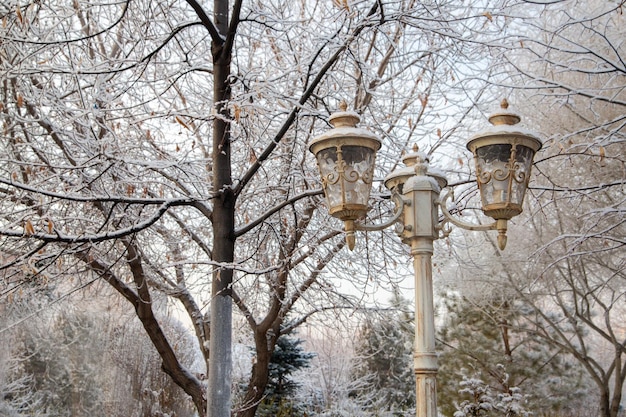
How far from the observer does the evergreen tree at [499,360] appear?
16781 millimetres

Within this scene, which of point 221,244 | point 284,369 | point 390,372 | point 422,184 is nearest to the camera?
point 422,184

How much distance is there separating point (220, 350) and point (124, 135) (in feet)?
10.0

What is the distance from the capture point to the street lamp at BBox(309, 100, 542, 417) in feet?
11.3

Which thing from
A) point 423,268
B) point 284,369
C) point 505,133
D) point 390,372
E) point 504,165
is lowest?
point 423,268

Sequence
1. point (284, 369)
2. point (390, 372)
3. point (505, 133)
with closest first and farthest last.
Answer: point (505, 133), point (284, 369), point (390, 372)

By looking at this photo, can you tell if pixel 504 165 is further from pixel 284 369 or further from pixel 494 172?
pixel 284 369

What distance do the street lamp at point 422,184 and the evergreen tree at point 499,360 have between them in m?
13.3

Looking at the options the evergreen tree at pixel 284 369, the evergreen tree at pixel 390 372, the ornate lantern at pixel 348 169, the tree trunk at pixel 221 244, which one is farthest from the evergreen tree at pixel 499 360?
the ornate lantern at pixel 348 169

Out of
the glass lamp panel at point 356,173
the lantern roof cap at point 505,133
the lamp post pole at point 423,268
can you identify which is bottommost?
the lamp post pole at point 423,268

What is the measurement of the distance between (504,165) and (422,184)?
447mm

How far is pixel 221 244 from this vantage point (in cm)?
537

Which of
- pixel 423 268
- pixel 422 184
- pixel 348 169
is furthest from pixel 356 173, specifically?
pixel 423 268

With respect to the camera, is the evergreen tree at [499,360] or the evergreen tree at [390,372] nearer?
the evergreen tree at [499,360]

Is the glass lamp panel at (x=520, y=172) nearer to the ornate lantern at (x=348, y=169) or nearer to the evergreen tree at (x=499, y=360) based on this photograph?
the ornate lantern at (x=348, y=169)
